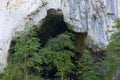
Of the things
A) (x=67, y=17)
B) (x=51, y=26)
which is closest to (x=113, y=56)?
(x=67, y=17)

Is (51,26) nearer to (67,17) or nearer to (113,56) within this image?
(67,17)

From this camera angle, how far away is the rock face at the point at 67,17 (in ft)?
33.9

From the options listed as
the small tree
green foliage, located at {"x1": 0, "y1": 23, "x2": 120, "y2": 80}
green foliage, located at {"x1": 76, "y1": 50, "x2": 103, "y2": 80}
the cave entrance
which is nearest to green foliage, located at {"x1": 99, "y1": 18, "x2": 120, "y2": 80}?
green foliage, located at {"x1": 0, "y1": 23, "x2": 120, "y2": 80}

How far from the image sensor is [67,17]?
10.3 meters

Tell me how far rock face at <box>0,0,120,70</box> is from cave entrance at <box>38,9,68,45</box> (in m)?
0.46

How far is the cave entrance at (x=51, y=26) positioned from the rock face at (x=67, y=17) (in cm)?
46

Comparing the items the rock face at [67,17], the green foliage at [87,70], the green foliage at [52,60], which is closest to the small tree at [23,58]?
the green foliage at [52,60]

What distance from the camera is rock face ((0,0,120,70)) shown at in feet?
33.9

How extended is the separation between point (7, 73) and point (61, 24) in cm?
319

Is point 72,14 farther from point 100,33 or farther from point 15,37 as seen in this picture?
point 15,37

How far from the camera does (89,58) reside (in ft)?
32.9

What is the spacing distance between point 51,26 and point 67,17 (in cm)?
137

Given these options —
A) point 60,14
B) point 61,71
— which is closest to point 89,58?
point 61,71

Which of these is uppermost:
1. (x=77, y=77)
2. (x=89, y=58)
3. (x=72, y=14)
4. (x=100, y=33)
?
(x=72, y=14)
